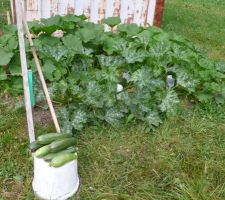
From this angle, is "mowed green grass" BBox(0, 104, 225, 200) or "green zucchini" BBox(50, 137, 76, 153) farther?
"mowed green grass" BBox(0, 104, 225, 200)

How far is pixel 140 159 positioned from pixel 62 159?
787 mm

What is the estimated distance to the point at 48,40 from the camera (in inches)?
148

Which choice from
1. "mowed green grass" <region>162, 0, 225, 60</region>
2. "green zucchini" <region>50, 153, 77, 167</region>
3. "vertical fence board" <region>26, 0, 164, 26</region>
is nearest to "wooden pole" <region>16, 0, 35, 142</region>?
"green zucchini" <region>50, 153, 77, 167</region>

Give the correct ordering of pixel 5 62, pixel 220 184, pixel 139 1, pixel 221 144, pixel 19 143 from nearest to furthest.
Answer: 1. pixel 220 184
2. pixel 19 143
3. pixel 221 144
4. pixel 5 62
5. pixel 139 1

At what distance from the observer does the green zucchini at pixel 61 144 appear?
2.41 meters

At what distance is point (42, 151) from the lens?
7.81 feet

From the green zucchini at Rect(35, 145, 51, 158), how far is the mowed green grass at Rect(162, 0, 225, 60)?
3.46m

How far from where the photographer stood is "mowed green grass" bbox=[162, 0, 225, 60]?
5.79 meters

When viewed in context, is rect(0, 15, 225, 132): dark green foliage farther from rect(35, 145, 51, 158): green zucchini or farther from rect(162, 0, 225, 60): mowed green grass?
rect(162, 0, 225, 60): mowed green grass

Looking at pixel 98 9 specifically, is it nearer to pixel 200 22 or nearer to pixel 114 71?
pixel 114 71

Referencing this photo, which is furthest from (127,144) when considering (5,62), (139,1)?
(139,1)

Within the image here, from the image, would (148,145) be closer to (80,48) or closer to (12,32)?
(80,48)

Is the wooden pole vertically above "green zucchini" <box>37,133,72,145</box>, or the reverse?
the wooden pole

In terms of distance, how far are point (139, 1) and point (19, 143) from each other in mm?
2884
